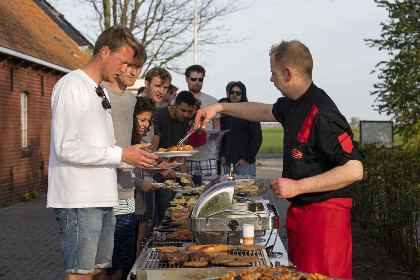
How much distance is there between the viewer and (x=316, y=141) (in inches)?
172

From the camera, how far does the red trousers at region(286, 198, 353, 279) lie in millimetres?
4410

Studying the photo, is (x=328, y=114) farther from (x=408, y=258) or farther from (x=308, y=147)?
(x=408, y=258)

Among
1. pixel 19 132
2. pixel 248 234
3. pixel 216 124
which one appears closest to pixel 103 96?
pixel 248 234

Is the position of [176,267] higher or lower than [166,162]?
lower

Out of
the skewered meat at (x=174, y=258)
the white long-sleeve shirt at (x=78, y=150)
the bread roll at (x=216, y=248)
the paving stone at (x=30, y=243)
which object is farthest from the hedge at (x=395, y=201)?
the white long-sleeve shirt at (x=78, y=150)

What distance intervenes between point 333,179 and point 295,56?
2.62 feet

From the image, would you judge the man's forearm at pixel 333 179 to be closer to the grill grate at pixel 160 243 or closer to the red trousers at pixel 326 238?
the red trousers at pixel 326 238

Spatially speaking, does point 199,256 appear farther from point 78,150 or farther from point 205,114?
point 205,114

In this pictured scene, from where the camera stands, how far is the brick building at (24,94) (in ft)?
55.7

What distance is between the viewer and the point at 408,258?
8281 millimetres

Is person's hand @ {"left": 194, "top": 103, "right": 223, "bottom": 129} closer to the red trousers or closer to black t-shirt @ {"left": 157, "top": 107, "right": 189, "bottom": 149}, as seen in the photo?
the red trousers

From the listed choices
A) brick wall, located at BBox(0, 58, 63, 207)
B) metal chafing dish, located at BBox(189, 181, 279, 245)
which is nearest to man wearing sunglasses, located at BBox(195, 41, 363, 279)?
metal chafing dish, located at BBox(189, 181, 279, 245)

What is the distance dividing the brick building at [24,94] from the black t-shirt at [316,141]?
1246 cm

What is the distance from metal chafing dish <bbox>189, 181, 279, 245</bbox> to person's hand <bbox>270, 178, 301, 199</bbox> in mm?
505
